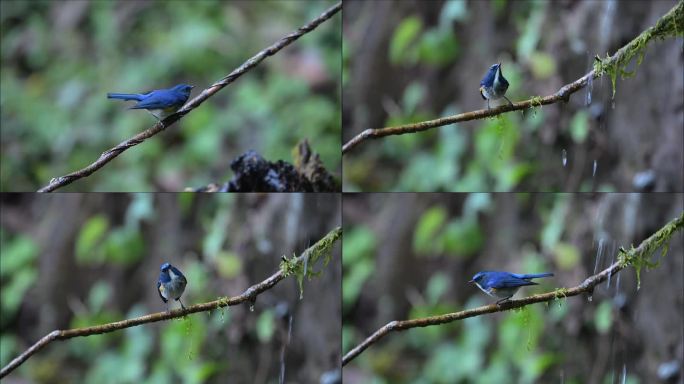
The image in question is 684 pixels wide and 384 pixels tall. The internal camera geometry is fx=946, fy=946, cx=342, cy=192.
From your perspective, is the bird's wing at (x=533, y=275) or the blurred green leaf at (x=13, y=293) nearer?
the bird's wing at (x=533, y=275)

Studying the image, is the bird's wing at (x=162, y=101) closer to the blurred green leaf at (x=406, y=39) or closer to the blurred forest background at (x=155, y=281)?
the blurred forest background at (x=155, y=281)

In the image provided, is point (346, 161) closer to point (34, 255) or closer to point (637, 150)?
point (637, 150)

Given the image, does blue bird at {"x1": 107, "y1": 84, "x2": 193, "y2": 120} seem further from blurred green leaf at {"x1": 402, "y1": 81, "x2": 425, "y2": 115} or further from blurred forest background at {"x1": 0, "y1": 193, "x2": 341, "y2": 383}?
blurred green leaf at {"x1": 402, "y1": 81, "x2": 425, "y2": 115}

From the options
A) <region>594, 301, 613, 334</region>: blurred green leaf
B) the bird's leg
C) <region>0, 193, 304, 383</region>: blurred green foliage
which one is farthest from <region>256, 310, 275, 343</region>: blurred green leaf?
<region>594, 301, 613, 334</region>: blurred green leaf

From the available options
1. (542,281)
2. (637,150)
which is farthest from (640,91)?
(542,281)

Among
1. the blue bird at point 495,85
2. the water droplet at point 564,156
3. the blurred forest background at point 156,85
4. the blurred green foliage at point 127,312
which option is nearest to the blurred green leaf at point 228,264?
the blurred green foliage at point 127,312

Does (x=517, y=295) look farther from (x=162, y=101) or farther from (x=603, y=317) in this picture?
(x=162, y=101)
